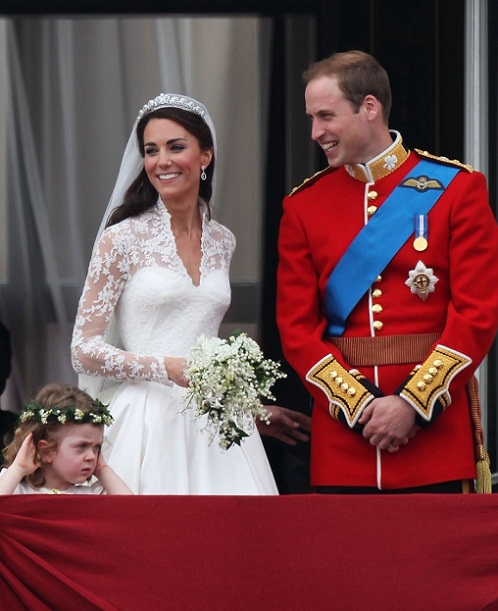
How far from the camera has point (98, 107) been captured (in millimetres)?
5504

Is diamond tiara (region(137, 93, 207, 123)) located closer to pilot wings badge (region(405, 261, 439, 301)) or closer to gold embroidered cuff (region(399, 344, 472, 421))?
pilot wings badge (region(405, 261, 439, 301))

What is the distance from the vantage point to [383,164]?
398cm

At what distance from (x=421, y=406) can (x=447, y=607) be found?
2.00 ft

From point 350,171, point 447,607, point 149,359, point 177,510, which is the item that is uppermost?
point 350,171

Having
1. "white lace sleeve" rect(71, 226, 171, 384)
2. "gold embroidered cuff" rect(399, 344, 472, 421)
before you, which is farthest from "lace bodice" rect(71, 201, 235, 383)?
"gold embroidered cuff" rect(399, 344, 472, 421)

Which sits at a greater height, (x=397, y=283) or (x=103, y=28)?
(x=103, y=28)

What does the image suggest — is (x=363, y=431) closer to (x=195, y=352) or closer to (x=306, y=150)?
(x=195, y=352)

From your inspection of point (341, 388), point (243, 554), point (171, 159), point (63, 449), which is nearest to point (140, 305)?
point (171, 159)

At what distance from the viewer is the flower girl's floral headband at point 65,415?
3.74 metres

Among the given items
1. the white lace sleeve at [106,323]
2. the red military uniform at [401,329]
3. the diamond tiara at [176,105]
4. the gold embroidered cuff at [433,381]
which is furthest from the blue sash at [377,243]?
the diamond tiara at [176,105]

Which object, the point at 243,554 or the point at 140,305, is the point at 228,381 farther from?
the point at 140,305

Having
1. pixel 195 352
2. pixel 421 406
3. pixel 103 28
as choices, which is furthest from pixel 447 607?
pixel 103 28

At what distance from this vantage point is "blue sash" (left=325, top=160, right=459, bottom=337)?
3.89 meters

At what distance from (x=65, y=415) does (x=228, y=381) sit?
448mm
